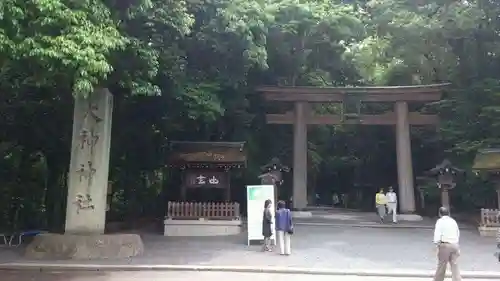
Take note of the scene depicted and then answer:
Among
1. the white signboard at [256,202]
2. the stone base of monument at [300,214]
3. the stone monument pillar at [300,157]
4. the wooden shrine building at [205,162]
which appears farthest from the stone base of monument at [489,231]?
the wooden shrine building at [205,162]

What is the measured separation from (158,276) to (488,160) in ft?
47.9

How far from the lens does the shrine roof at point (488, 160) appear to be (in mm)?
18984

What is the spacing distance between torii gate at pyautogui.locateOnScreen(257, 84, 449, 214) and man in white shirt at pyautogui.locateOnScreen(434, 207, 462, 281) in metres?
14.7

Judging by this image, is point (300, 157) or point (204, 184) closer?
point (204, 184)

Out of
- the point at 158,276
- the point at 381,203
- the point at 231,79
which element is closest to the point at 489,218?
the point at 381,203

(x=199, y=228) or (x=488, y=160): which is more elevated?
(x=488, y=160)

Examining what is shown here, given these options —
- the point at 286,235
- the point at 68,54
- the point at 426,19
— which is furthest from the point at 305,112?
the point at 68,54

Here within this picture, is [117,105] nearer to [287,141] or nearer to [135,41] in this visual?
[135,41]

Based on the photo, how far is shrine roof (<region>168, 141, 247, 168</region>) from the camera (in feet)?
64.8

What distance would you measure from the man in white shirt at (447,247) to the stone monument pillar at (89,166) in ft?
29.2

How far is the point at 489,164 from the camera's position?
19188 mm

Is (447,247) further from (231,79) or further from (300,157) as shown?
(300,157)

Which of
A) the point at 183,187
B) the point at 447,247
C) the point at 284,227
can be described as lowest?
the point at 447,247

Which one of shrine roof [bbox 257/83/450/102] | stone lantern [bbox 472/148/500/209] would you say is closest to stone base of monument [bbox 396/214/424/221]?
stone lantern [bbox 472/148/500/209]
